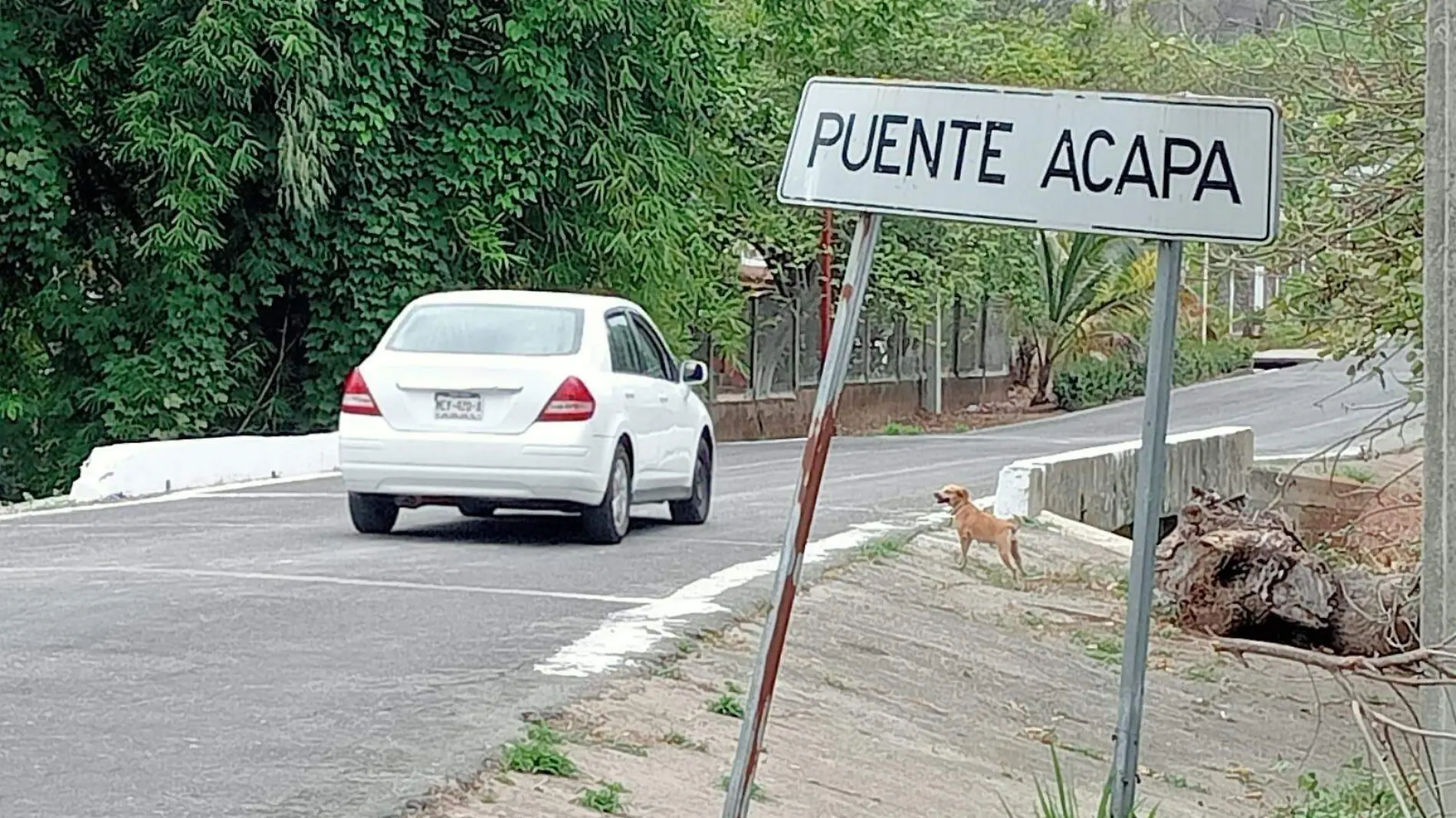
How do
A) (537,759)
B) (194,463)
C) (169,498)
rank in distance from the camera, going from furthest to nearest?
(194,463) < (169,498) < (537,759)

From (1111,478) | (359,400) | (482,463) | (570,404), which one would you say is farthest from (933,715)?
(1111,478)

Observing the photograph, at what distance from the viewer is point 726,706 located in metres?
8.78

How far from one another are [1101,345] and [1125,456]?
25.1 meters

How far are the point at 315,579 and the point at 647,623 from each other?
2.17 m

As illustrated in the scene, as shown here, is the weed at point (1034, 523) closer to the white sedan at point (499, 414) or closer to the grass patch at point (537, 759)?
the white sedan at point (499, 414)

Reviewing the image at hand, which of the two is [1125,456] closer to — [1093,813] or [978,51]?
[1093,813]

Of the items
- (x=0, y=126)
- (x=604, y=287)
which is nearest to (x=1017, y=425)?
(x=604, y=287)

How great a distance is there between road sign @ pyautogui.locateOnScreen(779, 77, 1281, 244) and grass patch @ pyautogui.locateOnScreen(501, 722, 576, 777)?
228 centimetres

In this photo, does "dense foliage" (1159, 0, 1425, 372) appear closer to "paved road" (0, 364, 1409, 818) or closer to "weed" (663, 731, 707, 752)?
"paved road" (0, 364, 1409, 818)

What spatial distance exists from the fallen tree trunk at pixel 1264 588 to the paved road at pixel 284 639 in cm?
280

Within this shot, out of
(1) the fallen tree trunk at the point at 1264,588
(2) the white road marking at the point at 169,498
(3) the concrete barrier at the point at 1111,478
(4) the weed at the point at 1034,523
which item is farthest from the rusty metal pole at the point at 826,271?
(1) the fallen tree trunk at the point at 1264,588

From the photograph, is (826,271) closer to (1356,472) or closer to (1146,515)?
(1356,472)

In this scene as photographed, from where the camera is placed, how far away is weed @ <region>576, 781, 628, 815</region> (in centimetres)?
683

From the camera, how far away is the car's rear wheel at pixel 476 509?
13336 mm
